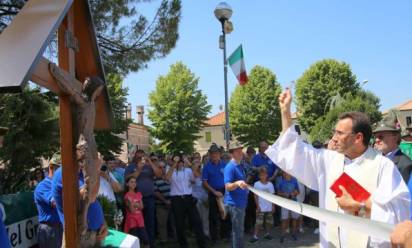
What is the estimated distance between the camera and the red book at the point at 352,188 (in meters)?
3.04

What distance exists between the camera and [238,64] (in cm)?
1166

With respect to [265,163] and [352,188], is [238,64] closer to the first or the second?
[265,163]

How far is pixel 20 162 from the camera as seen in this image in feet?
30.5

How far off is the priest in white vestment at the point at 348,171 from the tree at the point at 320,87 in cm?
4261

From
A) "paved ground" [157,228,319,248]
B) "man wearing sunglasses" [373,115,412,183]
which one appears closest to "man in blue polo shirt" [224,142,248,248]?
"paved ground" [157,228,319,248]

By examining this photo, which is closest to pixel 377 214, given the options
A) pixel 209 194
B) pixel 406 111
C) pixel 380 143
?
pixel 380 143

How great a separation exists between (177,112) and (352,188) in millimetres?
40627

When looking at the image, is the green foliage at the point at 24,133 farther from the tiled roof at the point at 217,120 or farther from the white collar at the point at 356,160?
the tiled roof at the point at 217,120

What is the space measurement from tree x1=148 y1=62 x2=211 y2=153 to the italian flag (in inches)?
1204

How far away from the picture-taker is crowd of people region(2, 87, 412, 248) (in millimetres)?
3051

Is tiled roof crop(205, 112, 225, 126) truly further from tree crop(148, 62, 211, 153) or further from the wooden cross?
the wooden cross

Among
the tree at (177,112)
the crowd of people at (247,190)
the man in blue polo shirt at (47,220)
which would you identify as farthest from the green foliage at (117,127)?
the man in blue polo shirt at (47,220)

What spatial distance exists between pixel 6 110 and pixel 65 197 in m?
6.13

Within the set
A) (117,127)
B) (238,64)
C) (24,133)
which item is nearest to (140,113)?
(117,127)
